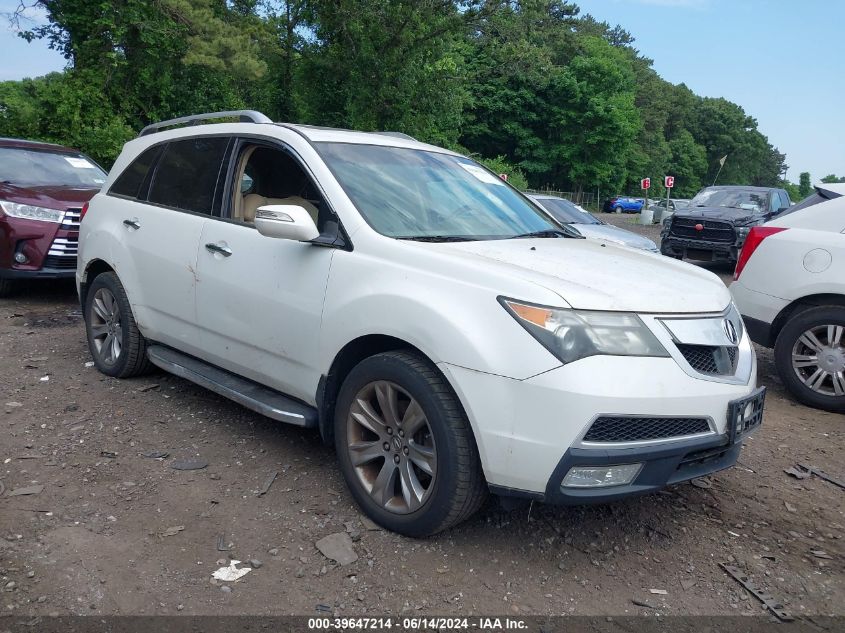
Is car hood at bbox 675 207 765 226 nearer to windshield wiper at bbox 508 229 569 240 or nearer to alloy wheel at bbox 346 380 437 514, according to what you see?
windshield wiper at bbox 508 229 569 240

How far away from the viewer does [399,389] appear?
10.2 feet

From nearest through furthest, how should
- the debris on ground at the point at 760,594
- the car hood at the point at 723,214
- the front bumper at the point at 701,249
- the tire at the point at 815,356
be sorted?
1. the debris on ground at the point at 760,594
2. the tire at the point at 815,356
3. the front bumper at the point at 701,249
4. the car hood at the point at 723,214

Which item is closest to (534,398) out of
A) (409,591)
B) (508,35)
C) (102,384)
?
(409,591)

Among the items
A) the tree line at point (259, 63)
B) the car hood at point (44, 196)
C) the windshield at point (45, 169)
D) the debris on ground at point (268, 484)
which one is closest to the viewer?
the debris on ground at point (268, 484)

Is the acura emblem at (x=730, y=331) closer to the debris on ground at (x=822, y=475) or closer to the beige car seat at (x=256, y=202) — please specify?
the debris on ground at (x=822, y=475)

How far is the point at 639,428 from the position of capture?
279 centimetres

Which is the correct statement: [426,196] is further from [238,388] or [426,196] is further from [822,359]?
[822,359]

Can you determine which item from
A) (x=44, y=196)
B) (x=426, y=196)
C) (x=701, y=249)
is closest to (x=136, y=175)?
(x=426, y=196)

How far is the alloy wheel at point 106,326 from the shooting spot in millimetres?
5133

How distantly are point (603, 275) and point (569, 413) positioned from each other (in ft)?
2.45

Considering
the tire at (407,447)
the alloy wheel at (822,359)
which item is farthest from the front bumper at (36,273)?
the alloy wheel at (822,359)

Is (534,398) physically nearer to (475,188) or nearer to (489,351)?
(489,351)

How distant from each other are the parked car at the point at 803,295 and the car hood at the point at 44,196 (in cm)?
681

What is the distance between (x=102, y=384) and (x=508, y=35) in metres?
21.5
